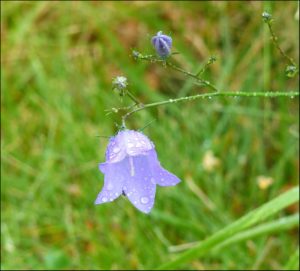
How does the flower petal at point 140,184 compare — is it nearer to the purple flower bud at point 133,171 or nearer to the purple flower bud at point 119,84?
the purple flower bud at point 133,171

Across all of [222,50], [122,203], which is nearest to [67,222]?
[122,203]

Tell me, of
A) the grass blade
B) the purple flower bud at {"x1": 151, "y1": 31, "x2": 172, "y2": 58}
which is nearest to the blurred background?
the grass blade

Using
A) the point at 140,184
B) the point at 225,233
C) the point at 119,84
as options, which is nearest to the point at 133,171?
the point at 140,184

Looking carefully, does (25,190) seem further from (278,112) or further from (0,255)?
(278,112)

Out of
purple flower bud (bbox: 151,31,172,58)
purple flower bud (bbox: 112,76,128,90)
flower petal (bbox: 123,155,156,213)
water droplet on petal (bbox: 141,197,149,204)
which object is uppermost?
purple flower bud (bbox: 151,31,172,58)

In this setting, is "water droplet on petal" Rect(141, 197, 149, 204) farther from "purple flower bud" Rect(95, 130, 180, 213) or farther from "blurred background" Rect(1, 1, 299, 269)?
"blurred background" Rect(1, 1, 299, 269)

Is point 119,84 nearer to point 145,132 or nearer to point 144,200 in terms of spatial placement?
point 144,200
